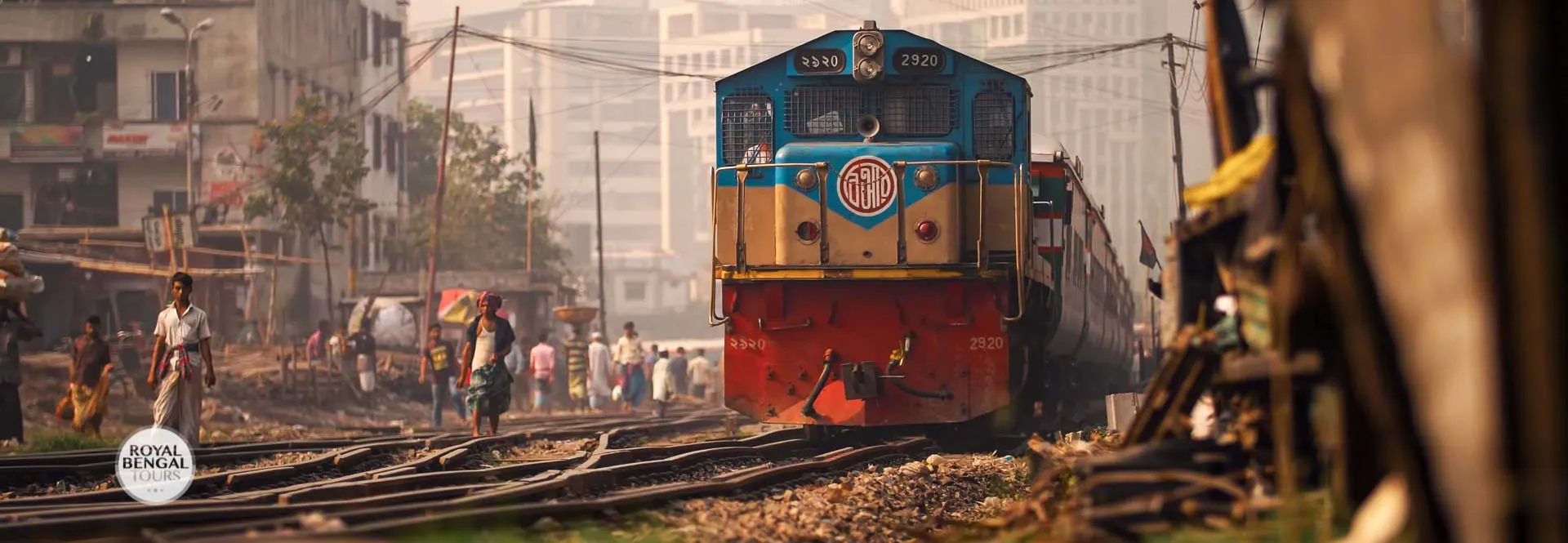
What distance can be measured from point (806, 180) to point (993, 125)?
5.89ft

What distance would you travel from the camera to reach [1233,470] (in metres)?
6.22

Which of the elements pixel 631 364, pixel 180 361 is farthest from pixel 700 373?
pixel 180 361

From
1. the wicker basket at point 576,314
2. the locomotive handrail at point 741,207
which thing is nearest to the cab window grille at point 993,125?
the locomotive handrail at point 741,207

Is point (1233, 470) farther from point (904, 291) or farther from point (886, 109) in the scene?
point (886, 109)

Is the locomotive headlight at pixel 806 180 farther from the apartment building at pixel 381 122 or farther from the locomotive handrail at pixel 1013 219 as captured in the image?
the apartment building at pixel 381 122

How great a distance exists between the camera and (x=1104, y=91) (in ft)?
395

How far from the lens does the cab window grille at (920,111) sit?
14.0 m

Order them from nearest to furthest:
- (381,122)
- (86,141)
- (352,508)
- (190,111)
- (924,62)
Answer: (352,508) → (924,62) → (190,111) → (86,141) → (381,122)

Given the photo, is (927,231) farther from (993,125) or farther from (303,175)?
(303,175)

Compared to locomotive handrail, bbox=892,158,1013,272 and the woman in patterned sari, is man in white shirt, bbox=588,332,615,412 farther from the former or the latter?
locomotive handrail, bbox=892,158,1013,272

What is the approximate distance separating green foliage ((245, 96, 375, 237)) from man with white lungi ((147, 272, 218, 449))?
2790 cm

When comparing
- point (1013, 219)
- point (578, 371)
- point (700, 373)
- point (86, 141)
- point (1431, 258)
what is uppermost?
point (86, 141)

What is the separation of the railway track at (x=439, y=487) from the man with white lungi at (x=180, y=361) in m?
1.21

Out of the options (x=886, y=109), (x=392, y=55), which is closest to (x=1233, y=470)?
(x=886, y=109)
